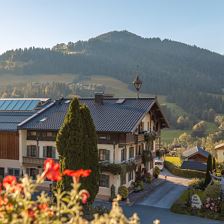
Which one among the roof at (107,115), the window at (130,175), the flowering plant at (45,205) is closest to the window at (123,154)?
the window at (130,175)

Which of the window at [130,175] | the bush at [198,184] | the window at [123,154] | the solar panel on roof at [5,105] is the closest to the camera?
the window at [123,154]

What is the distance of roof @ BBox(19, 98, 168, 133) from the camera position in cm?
3384

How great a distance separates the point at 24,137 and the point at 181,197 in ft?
56.2

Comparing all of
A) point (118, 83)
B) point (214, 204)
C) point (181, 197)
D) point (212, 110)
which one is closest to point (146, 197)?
point (181, 197)

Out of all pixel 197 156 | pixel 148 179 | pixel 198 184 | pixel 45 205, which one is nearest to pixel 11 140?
pixel 148 179

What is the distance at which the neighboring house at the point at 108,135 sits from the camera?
109 ft

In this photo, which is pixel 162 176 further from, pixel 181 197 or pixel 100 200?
pixel 100 200

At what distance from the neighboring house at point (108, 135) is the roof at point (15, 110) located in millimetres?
2228

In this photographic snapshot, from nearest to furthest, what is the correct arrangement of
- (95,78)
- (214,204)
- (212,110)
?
(214,204) < (212,110) < (95,78)

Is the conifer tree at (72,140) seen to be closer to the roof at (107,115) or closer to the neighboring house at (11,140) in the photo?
the roof at (107,115)

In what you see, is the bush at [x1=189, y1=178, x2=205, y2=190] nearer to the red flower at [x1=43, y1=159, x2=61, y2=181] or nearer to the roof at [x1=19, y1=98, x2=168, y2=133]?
the roof at [x1=19, y1=98, x2=168, y2=133]

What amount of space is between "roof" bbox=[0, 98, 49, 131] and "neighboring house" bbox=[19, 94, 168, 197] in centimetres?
223

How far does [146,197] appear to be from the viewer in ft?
116

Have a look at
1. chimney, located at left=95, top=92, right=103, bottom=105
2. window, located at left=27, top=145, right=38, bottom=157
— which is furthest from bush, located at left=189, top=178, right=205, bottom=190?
window, located at left=27, top=145, right=38, bottom=157
